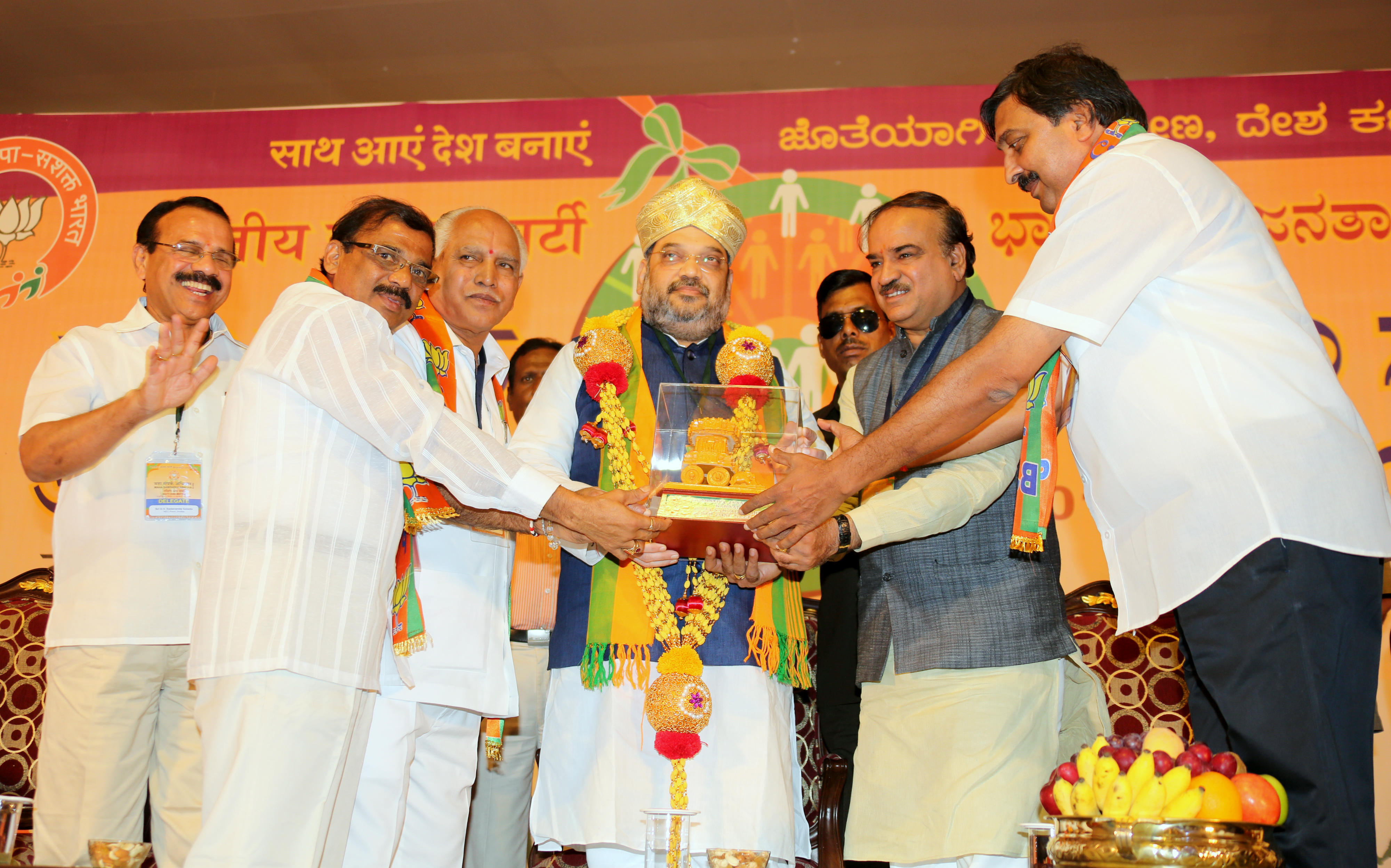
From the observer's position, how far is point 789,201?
18.5 feet

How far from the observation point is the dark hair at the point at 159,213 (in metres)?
3.65

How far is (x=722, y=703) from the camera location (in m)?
2.96

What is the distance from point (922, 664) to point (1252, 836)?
1.11 meters

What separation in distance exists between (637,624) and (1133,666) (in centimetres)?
202

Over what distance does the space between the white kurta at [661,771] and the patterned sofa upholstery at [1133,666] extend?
1471 millimetres

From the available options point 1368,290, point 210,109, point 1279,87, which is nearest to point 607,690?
point 1368,290

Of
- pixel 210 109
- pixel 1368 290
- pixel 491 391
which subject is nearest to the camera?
pixel 491 391

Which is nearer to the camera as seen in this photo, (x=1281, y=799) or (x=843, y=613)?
(x=1281, y=799)

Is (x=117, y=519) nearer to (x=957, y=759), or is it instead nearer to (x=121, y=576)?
(x=121, y=576)

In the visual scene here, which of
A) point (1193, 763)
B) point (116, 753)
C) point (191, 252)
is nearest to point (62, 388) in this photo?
point (191, 252)

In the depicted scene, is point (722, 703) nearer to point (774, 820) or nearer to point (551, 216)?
point (774, 820)

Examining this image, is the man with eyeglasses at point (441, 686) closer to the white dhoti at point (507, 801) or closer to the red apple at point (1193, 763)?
the white dhoti at point (507, 801)

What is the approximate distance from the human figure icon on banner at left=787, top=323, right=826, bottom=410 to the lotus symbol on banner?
4511mm

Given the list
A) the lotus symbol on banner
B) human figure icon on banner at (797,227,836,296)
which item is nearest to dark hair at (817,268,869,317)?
human figure icon on banner at (797,227,836,296)
